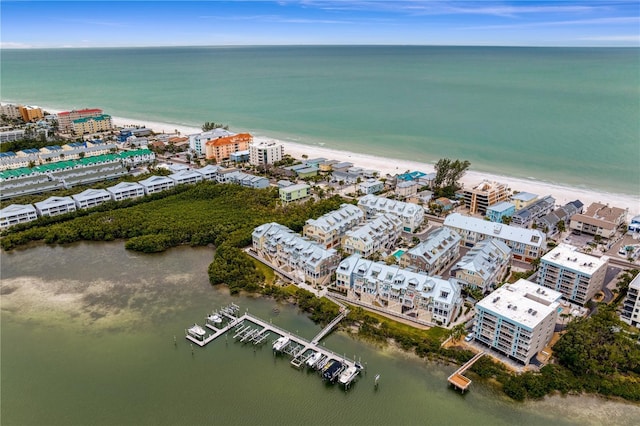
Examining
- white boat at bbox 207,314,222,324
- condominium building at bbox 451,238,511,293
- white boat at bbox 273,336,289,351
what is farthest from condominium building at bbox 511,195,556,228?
white boat at bbox 207,314,222,324

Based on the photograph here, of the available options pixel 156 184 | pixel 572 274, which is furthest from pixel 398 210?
pixel 156 184

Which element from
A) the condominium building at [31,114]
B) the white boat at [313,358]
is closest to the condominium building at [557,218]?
the white boat at [313,358]

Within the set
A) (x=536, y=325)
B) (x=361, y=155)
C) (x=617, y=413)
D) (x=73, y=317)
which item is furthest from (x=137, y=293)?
(x=361, y=155)

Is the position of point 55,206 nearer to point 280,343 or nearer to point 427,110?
point 280,343

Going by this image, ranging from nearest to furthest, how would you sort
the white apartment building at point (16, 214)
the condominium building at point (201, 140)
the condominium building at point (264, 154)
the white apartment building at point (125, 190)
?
the white apartment building at point (16, 214) < the white apartment building at point (125, 190) < the condominium building at point (264, 154) < the condominium building at point (201, 140)

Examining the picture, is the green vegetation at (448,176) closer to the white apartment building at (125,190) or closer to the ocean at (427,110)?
the ocean at (427,110)

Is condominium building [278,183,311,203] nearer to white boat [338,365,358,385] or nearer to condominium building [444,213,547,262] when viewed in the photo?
condominium building [444,213,547,262]
